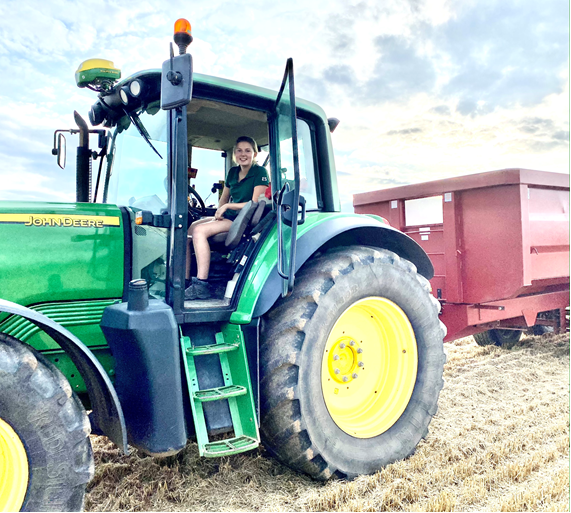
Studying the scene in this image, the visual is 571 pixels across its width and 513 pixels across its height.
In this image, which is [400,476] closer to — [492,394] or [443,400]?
[443,400]

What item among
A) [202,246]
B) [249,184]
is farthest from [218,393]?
[249,184]

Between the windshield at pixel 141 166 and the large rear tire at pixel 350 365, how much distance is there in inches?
40.3

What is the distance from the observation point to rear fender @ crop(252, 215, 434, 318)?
117 inches

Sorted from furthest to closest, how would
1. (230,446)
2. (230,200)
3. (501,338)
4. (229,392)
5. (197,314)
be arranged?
(501,338)
(230,200)
(197,314)
(229,392)
(230,446)

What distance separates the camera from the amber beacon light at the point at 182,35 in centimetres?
260

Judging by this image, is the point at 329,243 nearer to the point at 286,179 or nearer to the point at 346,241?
the point at 346,241

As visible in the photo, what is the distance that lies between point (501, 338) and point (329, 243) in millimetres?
3920

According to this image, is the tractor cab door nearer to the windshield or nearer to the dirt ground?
the windshield

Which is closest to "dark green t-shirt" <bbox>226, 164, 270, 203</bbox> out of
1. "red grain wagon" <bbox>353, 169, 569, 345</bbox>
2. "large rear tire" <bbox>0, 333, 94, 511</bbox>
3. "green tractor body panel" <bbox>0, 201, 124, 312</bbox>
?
"green tractor body panel" <bbox>0, 201, 124, 312</bbox>

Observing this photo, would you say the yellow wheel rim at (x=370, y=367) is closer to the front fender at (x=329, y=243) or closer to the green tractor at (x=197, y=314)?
the green tractor at (x=197, y=314)

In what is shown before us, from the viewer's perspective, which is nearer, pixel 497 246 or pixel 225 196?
pixel 225 196

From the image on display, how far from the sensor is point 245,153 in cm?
356

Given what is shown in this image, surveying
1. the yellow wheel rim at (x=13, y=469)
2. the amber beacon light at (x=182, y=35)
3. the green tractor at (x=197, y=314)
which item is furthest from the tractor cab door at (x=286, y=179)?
the yellow wheel rim at (x=13, y=469)

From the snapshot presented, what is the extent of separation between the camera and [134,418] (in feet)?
8.62
